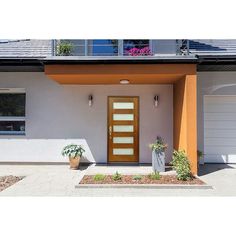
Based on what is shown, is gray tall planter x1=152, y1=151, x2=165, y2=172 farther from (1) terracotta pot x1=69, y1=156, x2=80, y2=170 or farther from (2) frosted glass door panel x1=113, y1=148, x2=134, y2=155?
(1) terracotta pot x1=69, y1=156, x2=80, y2=170

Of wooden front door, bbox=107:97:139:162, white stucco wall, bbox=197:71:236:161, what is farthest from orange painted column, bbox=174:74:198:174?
wooden front door, bbox=107:97:139:162

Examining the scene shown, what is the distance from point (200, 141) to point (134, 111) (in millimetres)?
2802

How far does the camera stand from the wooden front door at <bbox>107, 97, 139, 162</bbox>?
11.1m

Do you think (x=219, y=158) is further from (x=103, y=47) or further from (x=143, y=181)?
(x=103, y=47)

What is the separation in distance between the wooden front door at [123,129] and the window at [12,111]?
3396mm

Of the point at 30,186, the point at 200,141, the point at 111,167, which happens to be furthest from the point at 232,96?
the point at 30,186

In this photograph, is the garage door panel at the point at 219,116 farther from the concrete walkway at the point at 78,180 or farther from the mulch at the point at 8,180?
the mulch at the point at 8,180

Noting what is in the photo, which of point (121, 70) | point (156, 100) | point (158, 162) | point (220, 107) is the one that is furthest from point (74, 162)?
point (220, 107)

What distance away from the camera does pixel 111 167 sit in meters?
10.3

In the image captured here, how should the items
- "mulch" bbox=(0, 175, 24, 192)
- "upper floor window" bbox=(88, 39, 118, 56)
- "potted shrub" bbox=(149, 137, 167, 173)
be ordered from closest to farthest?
"mulch" bbox=(0, 175, 24, 192) → "potted shrub" bbox=(149, 137, 167, 173) → "upper floor window" bbox=(88, 39, 118, 56)

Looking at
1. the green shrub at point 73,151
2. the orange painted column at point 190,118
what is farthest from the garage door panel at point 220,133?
the green shrub at point 73,151

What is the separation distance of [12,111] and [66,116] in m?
2.12

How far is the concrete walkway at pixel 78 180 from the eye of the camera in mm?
6844

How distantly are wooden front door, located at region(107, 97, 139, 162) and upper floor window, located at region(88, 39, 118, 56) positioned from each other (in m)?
1.78
